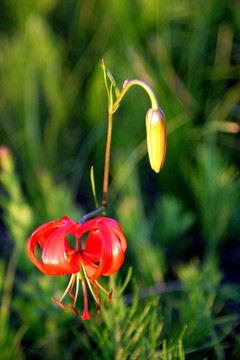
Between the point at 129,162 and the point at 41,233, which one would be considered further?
the point at 129,162

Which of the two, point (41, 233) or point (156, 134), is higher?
point (156, 134)

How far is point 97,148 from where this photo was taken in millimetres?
1522

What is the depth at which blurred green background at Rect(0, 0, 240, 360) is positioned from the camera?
0.99 metres

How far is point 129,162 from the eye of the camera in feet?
4.47

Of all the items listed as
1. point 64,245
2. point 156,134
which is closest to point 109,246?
point 64,245

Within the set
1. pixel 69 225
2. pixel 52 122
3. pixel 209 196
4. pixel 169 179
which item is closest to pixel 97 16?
pixel 52 122

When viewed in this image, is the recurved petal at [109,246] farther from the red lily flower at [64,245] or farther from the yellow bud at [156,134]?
the yellow bud at [156,134]

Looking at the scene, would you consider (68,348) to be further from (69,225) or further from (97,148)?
(97,148)

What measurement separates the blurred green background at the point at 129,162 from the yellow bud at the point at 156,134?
291 mm

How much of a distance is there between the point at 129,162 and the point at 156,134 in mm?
693

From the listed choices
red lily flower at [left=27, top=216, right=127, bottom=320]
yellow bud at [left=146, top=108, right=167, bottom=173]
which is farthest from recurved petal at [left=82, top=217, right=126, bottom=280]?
yellow bud at [left=146, top=108, right=167, bottom=173]

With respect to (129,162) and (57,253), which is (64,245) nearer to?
(57,253)

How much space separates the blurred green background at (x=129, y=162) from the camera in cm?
99

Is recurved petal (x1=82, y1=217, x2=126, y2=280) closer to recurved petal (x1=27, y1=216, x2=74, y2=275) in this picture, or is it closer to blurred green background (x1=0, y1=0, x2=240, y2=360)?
recurved petal (x1=27, y1=216, x2=74, y2=275)
